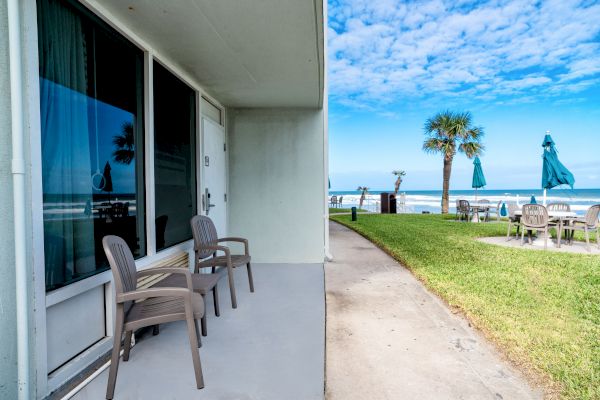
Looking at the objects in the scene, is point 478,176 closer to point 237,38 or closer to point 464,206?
point 464,206

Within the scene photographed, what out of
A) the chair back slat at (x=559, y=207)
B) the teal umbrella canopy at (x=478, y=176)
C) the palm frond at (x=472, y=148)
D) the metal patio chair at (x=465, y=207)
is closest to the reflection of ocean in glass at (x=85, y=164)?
the chair back slat at (x=559, y=207)

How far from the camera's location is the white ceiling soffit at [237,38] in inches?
88.6

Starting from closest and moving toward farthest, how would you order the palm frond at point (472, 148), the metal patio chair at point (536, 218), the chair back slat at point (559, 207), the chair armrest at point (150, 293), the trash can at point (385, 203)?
the chair armrest at point (150, 293)
the metal patio chair at point (536, 218)
the chair back slat at point (559, 207)
the trash can at point (385, 203)
the palm frond at point (472, 148)

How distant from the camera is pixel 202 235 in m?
3.44

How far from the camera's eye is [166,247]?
319 centimetres

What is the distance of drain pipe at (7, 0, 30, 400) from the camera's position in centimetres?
152

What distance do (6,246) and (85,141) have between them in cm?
80

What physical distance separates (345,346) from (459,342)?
0.89 metres

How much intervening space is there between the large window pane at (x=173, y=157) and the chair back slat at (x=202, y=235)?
25cm

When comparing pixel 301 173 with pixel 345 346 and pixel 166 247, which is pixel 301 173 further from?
pixel 345 346

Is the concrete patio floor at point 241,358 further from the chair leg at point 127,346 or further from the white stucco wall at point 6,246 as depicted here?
the white stucco wall at point 6,246

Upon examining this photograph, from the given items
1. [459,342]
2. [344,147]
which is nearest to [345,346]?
[459,342]

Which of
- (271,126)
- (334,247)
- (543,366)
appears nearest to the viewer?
(543,366)

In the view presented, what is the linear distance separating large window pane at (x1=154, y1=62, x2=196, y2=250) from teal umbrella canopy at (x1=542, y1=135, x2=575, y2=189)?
8.45 m
